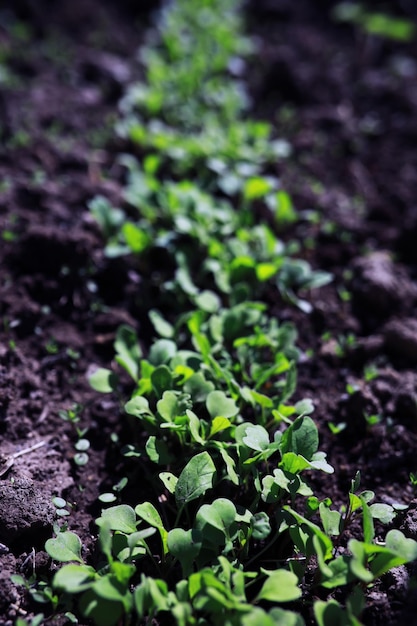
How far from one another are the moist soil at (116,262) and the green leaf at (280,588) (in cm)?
31

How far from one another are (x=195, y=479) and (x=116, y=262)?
1.34 meters

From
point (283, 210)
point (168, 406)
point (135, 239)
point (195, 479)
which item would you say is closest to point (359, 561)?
point (195, 479)

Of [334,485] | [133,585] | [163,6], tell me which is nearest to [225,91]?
[163,6]

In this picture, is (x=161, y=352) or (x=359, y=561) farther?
(x=161, y=352)

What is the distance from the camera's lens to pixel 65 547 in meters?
1.73

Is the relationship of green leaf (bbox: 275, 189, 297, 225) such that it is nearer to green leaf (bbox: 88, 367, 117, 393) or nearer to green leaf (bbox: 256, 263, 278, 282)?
green leaf (bbox: 256, 263, 278, 282)

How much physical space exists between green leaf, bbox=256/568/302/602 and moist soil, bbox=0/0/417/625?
31cm

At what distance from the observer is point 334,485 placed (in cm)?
208

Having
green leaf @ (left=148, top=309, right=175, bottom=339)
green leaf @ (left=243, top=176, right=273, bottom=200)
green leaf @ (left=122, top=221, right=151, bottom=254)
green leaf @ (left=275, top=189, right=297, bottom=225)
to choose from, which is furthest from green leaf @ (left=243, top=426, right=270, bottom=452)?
green leaf @ (left=243, top=176, right=273, bottom=200)

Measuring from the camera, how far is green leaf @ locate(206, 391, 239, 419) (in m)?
1.99

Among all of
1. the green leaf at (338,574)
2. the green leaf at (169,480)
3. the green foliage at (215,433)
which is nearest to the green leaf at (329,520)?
the green foliage at (215,433)

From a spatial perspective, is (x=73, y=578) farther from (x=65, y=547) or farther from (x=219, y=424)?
(x=219, y=424)

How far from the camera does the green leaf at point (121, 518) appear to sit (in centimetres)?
173

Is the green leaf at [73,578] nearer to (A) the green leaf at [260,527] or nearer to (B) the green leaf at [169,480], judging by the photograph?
(B) the green leaf at [169,480]
